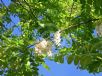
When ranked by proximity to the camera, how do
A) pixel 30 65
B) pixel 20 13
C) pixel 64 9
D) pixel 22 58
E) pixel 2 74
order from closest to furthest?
1. pixel 22 58
2. pixel 30 65
3. pixel 2 74
4. pixel 20 13
5. pixel 64 9

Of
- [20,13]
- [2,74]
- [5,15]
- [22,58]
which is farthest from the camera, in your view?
[20,13]

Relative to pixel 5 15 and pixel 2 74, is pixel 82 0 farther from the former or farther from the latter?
pixel 5 15

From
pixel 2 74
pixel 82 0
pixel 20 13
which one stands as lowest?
pixel 2 74

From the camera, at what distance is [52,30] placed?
2469 millimetres

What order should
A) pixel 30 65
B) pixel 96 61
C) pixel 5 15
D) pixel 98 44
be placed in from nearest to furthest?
1. pixel 98 44
2. pixel 96 61
3. pixel 30 65
4. pixel 5 15

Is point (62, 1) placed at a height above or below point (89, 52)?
above

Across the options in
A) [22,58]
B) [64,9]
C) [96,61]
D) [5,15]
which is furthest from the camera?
[64,9]

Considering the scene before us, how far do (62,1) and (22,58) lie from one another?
287 inches

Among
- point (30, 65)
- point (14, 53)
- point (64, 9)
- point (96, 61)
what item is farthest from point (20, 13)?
point (96, 61)

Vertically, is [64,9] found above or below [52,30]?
above

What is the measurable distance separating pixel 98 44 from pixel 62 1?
9011 mm

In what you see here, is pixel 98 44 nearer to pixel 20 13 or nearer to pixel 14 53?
pixel 14 53

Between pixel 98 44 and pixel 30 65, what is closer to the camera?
pixel 98 44

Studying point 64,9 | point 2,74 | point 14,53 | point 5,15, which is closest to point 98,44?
point 14,53
